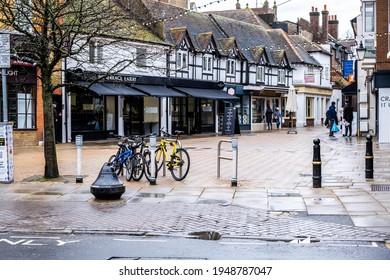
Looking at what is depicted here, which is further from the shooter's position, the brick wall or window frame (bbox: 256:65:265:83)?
window frame (bbox: 256:65:265:83)

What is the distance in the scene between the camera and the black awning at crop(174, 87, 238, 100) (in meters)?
35.8

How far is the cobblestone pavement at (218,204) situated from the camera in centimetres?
884

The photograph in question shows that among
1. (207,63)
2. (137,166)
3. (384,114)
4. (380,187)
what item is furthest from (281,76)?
(380,187)

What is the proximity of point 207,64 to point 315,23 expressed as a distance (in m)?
30.8

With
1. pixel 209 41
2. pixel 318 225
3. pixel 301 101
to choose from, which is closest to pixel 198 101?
pixel 209 41

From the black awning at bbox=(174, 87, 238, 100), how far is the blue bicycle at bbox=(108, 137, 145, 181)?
2096 cm

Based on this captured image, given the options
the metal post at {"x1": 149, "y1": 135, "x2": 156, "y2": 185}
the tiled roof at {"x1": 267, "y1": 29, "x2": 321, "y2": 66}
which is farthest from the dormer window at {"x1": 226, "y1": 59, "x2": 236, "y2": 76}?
the metal post at {"x1": 149, "y1": 135, "x2": 156, "y2": 185}

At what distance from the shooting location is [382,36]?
2570 cm

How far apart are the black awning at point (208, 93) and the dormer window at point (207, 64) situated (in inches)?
56.6

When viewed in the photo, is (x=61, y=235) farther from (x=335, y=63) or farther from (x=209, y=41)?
(x=335, y=63)

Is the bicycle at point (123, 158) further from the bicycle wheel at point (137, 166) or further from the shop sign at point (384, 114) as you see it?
the shop sign at point (384, 114)

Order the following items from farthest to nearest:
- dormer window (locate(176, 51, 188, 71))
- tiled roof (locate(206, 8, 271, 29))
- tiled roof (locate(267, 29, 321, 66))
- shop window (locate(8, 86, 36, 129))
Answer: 1. tiled roof (locate(206, 8, 271, 29))
2. tiled roof (locate(267, 29, 321, 66))
3. dormer window (locate(176, 51, 188, 71))
4. shop window (locate(8, 86, 36, 129))

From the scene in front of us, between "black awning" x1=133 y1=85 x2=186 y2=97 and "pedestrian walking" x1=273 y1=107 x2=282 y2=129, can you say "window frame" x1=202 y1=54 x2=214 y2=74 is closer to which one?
"black awning" x1=133 y1=85 x2=186 y2=97

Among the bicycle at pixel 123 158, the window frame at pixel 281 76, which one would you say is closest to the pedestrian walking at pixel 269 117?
the window frame at pixel 281 76
